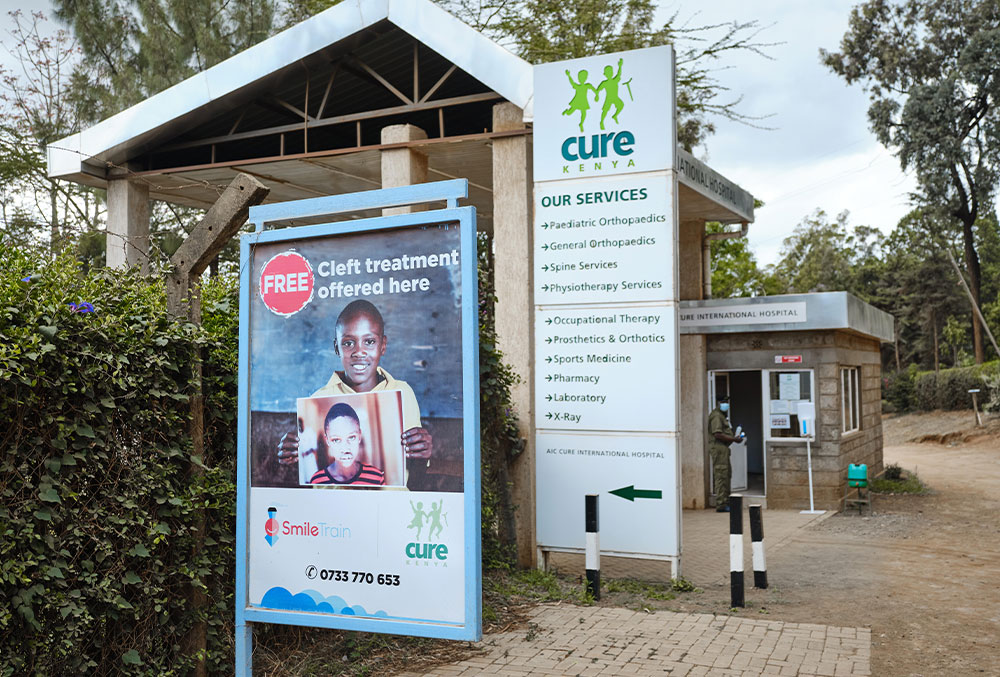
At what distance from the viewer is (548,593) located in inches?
335

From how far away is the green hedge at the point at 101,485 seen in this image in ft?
14.2

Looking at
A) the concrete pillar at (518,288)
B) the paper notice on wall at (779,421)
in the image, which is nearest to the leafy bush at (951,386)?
the paper notice on wall at (779,421)

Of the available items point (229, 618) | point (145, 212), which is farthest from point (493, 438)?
point (145, 212)

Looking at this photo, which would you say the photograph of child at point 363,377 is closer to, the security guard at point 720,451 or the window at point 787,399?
the security guard at point 720,451

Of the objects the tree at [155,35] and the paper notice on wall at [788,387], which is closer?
the paper notice on wall at [788,387]

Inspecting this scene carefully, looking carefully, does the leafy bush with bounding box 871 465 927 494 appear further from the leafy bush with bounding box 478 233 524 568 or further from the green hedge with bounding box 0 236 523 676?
the green hedge with bounding box 0 236 523 676

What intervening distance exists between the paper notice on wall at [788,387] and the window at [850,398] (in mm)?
807

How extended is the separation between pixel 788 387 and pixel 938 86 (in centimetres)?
3009

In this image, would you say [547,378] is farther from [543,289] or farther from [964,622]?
[964,622]

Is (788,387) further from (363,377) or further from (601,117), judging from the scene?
(363,377)

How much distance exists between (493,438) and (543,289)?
1.57 metres

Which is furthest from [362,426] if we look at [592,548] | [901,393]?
[901,393]

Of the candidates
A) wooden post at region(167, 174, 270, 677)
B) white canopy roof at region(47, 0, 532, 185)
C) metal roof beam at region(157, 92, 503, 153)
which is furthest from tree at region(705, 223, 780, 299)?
wooden post at region(167, 174, 270, 677)

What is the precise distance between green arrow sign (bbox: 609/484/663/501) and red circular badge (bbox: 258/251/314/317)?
4826 millimetres
